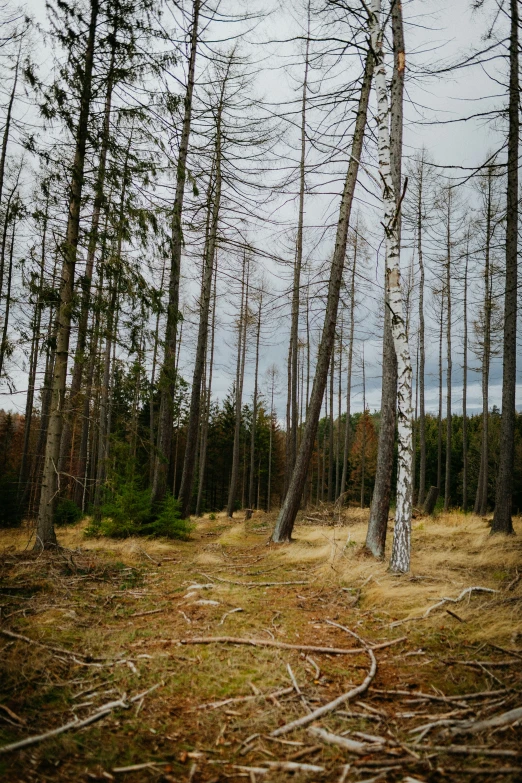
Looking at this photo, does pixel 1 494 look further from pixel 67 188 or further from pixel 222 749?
pixel 222 749

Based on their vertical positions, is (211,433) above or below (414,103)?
below

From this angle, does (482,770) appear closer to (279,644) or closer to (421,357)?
(279,644)

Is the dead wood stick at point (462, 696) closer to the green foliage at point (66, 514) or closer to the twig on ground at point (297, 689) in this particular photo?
the twig on ground at point (297, 689)


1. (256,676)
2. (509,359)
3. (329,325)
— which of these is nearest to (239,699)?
(256,676)

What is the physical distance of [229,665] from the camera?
114 inches

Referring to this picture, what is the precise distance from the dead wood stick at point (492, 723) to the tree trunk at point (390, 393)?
13.8 ft

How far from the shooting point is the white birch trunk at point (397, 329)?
16.8ft

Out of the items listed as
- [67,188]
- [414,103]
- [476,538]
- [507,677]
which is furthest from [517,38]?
[507,677]

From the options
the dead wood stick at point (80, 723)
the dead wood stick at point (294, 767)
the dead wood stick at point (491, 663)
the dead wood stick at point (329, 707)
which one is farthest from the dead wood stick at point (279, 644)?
the dead wood stick at point (294, 767)

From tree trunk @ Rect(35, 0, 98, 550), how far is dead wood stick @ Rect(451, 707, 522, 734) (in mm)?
5743

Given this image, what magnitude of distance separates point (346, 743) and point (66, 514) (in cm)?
1312

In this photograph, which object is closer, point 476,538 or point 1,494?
point 476,538

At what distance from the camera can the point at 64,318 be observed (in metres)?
6.20

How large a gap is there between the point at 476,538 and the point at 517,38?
11494 mm
